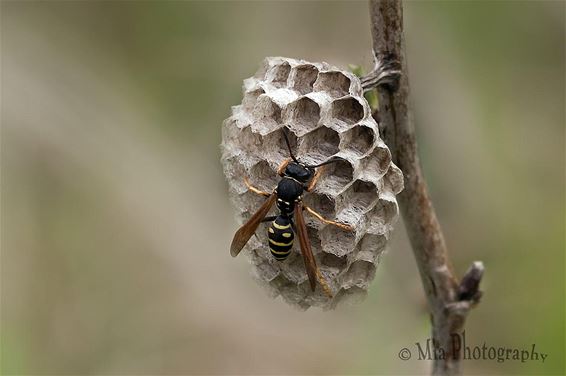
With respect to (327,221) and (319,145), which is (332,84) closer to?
(319,145)

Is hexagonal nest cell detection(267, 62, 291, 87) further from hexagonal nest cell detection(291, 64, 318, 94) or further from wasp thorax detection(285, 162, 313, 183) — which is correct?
wasp thorax detection(285, 162, 313, 183)

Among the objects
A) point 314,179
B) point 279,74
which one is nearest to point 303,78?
point 279,74

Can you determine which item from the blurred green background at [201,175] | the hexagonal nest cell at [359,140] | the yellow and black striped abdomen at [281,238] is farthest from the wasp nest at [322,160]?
the blurred green background at [201,175]

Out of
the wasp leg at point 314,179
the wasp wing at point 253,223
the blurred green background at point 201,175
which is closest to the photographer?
the wasp leg at point 314,179

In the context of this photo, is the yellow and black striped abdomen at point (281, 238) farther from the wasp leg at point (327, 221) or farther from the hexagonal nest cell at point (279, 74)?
the hexagonal nest cell at point (279, 74)

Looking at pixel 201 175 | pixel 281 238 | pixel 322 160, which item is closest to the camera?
pixel 281 238

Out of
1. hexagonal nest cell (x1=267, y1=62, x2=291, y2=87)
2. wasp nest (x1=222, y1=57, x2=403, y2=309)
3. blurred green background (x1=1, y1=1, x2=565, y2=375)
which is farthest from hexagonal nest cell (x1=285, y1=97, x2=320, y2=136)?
blurred green background (x1=1, y1=1, x2=565, y2=375)
